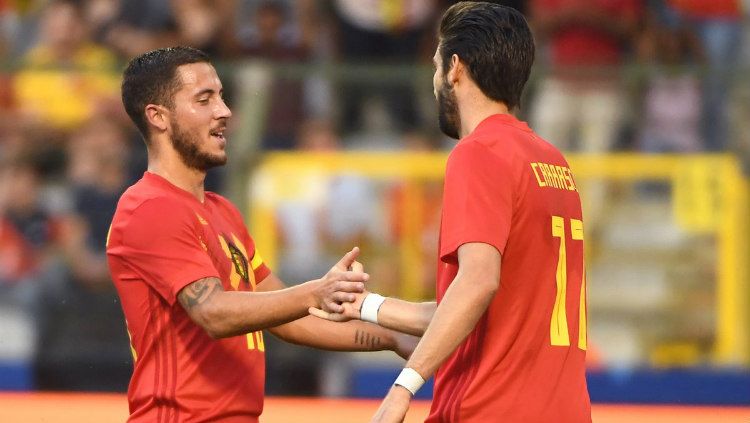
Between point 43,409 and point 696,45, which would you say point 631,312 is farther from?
point 43,409

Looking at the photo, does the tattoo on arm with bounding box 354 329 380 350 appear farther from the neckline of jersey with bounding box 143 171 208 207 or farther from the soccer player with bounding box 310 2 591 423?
the soccer player with bounding box 310 2 591 423

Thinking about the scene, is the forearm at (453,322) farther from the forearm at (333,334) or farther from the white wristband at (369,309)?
the forearm at (333,334)

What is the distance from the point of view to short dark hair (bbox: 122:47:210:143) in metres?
4.76

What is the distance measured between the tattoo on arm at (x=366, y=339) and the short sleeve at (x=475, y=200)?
1.11 meters

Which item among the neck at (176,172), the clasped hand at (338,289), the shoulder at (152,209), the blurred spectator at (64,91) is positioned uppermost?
the blurred spectator at (64,91)

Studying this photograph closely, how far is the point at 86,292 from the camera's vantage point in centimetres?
916

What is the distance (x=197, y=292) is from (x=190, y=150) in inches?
23.3

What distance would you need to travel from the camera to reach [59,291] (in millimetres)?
9188

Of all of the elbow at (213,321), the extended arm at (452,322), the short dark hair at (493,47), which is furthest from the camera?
the elbow at (213,321)

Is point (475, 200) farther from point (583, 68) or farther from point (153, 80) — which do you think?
point (583, 68)

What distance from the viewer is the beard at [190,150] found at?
186 inches

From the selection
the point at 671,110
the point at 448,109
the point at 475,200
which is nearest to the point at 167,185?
the point at 448,109

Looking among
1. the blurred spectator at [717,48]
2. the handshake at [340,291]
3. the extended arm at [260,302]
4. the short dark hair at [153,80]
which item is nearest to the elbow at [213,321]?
the extended arm at [260,302]

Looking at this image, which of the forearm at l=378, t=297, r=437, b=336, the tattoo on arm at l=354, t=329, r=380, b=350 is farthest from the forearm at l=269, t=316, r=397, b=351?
the forearm at l=378, t=297, r=437, b=336
